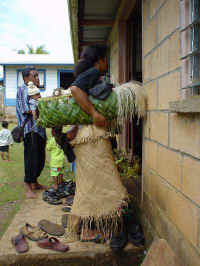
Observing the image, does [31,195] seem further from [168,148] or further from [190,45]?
[190,45]

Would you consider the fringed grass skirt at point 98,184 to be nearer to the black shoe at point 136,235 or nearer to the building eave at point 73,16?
the black shoe at point 136,235

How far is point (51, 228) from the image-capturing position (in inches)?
115

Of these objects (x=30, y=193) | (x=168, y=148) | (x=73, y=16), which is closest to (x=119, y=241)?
(x=168, y=148)

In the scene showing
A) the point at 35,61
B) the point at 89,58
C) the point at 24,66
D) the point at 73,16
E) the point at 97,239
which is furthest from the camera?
the point at 24,66

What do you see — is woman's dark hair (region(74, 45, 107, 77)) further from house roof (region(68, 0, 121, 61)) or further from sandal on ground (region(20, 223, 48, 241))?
sandal on ground (region(20, 223, 48, 241))

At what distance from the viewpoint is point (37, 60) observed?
19.2 m

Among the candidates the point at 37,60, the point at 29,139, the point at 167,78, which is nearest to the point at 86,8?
the point at 29,139

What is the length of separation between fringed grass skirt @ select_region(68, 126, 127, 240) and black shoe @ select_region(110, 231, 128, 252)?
79 millimetres

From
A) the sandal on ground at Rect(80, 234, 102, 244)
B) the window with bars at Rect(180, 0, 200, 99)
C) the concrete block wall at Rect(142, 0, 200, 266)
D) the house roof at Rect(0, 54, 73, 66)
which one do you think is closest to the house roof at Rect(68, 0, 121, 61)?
the concrete block wall at Rect(142, 0, 200, 266)

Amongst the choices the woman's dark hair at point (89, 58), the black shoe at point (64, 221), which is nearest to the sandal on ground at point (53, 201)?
the black shoe at point (64, 221)

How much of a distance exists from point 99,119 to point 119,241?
1162 millimetres

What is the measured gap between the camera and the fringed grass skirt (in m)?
2.56

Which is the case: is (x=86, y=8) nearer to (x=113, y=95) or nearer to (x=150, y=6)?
(x=150, y=6)

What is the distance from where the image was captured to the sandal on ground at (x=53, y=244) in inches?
98.6
